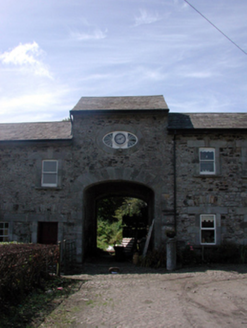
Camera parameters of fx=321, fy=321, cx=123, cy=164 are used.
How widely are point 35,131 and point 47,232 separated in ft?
16.8

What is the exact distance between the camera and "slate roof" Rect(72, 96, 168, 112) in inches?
596

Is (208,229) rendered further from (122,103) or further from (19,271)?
(19,271)

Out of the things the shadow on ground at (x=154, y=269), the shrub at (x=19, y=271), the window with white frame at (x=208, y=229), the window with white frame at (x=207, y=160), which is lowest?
the shadow on ground at (x=154, y=269)

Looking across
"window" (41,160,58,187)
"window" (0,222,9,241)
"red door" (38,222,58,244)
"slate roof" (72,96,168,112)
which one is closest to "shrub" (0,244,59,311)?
"red door" (38,222,58,244)

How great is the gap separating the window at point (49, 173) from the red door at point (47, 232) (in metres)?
1.87

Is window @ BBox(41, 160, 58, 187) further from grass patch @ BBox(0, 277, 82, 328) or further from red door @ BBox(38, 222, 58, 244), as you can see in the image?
grass patch @ BBox(0, 277, 82, 328)

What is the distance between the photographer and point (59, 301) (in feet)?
27.2

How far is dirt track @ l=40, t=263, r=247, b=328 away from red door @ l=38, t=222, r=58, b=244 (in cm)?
319

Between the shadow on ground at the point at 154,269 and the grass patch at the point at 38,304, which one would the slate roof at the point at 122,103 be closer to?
the shadow on ground at the point at 154,269

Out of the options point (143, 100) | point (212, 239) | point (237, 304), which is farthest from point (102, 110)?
point (237, 304)

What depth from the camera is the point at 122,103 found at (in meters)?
16.2

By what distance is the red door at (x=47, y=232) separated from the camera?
49.0 feet

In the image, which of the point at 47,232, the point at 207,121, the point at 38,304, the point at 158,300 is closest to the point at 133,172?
the point at 207,121

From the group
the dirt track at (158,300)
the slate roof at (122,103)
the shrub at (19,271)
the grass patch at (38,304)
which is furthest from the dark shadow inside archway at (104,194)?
the shrub at (19,271)
